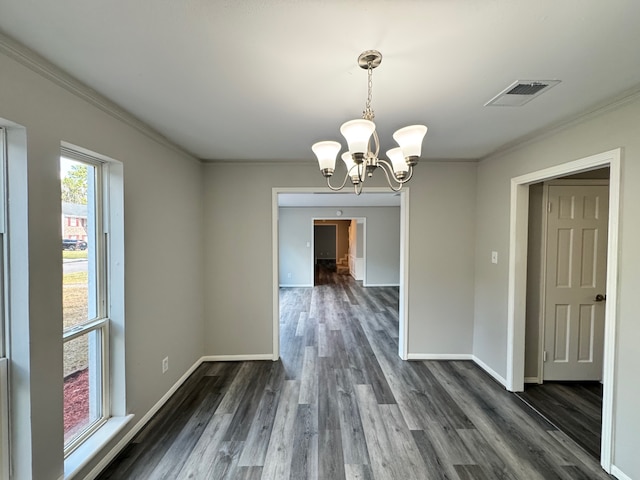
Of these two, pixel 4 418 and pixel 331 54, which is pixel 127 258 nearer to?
pixel 4 418

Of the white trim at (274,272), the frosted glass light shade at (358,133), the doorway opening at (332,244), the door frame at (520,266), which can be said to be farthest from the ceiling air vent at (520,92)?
the doorway opening at (332,244)

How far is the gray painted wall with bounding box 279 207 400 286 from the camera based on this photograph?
7.97 m

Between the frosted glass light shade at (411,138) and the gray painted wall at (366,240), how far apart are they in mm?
6577

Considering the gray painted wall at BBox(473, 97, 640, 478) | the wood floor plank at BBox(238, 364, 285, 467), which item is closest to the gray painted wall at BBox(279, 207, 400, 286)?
the wood floor plank at BBox(238, 364, 285, 467)

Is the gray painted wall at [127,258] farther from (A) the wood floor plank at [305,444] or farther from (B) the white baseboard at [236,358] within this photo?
(A) the wood floor plank at [305,444]

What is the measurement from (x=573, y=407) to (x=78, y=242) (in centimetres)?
410

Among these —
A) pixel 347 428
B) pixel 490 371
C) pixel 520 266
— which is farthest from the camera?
pixel 490 371

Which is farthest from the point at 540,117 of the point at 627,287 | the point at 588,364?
the point at 588,364

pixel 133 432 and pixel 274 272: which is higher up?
pixel 274 272

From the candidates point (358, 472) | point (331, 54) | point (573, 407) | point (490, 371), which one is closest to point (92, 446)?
point (358, 472)

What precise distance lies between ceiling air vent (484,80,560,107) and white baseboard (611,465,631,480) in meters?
2.36

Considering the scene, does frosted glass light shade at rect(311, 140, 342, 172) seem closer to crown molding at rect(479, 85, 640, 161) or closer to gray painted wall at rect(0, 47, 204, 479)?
gray painted wall at rect(0, 47, 204, 479)

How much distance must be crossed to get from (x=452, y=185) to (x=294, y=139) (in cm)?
198

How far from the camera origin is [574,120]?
2.02m
